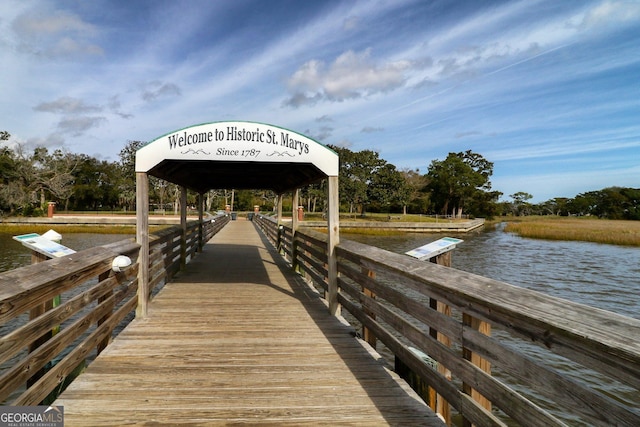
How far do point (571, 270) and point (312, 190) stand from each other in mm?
37530

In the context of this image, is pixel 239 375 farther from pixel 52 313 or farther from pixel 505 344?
pixel 505 344

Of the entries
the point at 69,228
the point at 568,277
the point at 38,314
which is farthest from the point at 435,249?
the point at 69,228

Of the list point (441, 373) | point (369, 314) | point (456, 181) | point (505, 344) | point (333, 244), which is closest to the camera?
point (505, 344)

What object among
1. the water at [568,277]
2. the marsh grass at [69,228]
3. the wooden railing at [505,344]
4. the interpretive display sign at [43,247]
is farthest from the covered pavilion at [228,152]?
the marsh grass at [69,228]

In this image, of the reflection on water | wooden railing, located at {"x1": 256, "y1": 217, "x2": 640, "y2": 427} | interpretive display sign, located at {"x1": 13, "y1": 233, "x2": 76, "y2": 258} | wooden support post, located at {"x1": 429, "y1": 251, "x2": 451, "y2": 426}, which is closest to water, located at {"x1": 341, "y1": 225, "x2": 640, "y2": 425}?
the reflection on water

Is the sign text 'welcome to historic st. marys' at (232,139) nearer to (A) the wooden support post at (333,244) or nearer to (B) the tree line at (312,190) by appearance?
(A) the wooden support post at (333,244)

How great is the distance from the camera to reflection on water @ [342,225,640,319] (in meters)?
12.8

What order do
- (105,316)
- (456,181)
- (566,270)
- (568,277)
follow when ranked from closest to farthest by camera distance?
(105,316) → (568,277) → (566,270) → (456,181)

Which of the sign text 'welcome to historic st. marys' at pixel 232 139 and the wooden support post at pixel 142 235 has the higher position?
the sign text 'welcome to historic st. marys' at pixel 232 139

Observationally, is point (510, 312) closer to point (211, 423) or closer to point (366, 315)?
point (211, 423)

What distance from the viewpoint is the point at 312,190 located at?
2090 inches

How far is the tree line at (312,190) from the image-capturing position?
40.2m

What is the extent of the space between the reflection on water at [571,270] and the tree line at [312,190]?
90.3 ft

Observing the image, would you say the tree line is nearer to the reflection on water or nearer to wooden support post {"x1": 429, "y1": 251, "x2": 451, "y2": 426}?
the reflection on water
